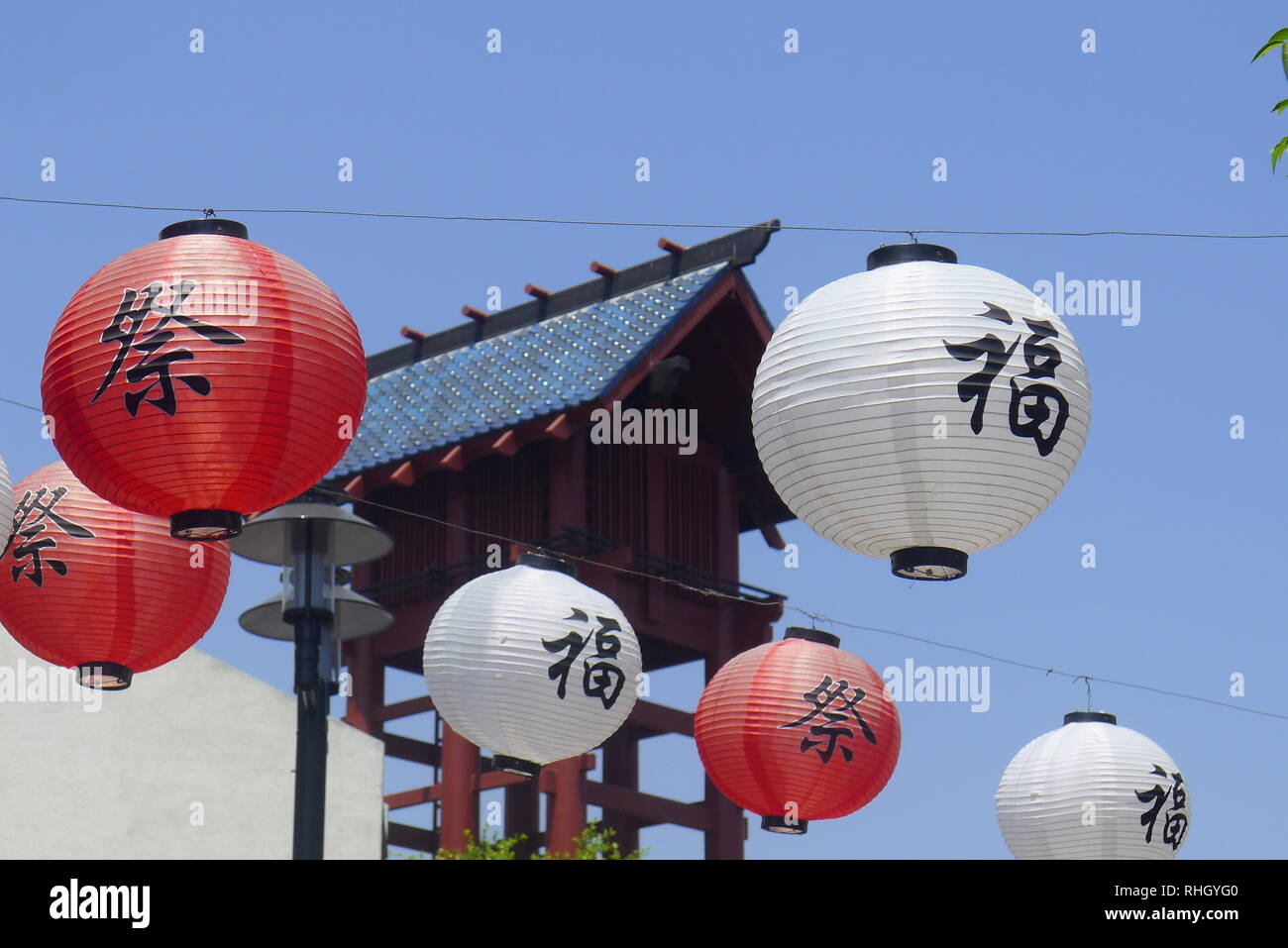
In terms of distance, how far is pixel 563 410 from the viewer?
62.3 ft

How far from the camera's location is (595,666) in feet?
36.7

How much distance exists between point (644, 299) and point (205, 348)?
12774 millimetres

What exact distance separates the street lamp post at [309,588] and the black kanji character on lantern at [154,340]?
346 cm

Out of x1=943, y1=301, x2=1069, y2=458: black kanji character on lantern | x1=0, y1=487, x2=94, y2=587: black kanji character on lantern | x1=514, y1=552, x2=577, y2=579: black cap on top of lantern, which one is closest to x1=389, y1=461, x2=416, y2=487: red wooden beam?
x1=514, y1=552, x2=577, y2=579: black cap on top of lantern

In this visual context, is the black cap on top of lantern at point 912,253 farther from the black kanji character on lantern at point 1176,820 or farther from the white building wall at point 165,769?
the white building wall at point 165,769

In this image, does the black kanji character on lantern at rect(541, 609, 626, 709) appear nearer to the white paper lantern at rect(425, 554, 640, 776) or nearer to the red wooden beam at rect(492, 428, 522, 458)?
the white paper lantern at rect(425, 554, 640, 776)

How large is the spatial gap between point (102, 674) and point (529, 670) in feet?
7.28

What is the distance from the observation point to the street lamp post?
1109 cm

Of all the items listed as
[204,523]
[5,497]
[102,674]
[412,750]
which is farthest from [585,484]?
[204,523]

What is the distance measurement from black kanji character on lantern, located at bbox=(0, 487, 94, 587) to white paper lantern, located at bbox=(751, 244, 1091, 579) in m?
3.51

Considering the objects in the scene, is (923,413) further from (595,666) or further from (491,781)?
(491,781)

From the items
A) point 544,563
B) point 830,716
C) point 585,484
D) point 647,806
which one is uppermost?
point 585,484
